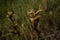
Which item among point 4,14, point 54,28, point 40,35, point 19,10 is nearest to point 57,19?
point 54,28

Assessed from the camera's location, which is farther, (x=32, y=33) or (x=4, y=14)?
(x=4, y=14)

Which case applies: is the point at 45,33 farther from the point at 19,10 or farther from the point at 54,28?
the point at 19,10

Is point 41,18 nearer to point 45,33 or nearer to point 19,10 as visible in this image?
point 45,33

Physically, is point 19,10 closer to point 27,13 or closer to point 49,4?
point 27,13

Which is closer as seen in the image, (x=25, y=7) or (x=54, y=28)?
(x=54, y=28)

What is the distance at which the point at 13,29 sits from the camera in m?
2.20

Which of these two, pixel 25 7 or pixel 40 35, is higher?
pixel 25 7

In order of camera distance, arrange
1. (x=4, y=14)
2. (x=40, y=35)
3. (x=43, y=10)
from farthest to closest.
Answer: (x=4, y=14), (x=43, y=10), (x=40, y=35)

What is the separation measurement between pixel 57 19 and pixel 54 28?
0.11 m

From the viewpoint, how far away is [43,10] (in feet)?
7.30

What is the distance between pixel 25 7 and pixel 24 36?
1.17ft

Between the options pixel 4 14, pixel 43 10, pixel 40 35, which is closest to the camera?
pixel 40 35

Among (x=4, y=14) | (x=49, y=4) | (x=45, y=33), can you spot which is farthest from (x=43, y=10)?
(x=4, y=14)

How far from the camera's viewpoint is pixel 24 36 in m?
2.14
